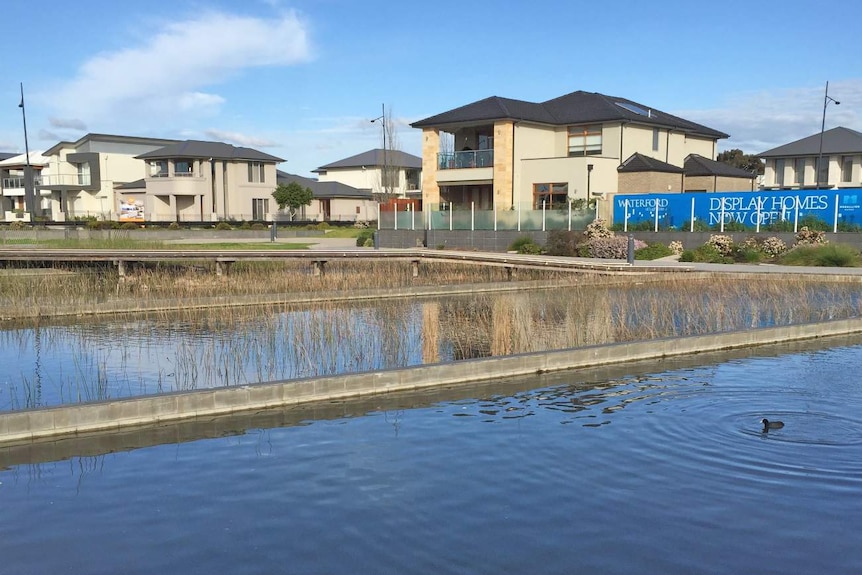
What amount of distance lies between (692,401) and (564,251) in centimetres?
2527

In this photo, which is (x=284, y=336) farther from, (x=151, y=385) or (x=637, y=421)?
(x=637, y=421)

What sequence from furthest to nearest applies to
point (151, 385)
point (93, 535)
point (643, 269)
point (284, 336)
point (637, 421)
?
point (643, 269) < point (284, 336) < point (151, 385) < point (637, 421) < point (93, 535)

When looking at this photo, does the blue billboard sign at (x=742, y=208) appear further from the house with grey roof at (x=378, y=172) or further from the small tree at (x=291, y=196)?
the house with grey roof at (x=378, y=172)

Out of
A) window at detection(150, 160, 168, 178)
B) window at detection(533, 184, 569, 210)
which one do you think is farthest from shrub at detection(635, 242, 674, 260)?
window at detection(150, 160, 168, 178)

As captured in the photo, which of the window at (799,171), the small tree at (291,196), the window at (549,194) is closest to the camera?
the window at (549,194)

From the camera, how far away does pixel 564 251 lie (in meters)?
34.9

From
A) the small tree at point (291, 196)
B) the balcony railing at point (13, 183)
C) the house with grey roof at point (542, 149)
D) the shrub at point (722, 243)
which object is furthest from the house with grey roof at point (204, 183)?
the shrub at point (722, 243)

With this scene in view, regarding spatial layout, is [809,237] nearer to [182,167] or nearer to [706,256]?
[706,256]

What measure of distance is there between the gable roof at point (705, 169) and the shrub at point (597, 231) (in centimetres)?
1336

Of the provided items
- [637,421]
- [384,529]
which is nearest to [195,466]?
[384,529]

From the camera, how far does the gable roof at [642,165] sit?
4230 cm

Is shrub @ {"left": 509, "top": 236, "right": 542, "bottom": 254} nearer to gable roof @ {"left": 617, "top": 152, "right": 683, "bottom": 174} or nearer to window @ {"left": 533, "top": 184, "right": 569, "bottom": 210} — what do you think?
window @ {"left": 533, "top": 184, "right": 569, "bottom": 210}

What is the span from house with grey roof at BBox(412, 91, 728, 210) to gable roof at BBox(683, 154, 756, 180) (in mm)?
586

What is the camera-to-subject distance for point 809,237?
102ft
